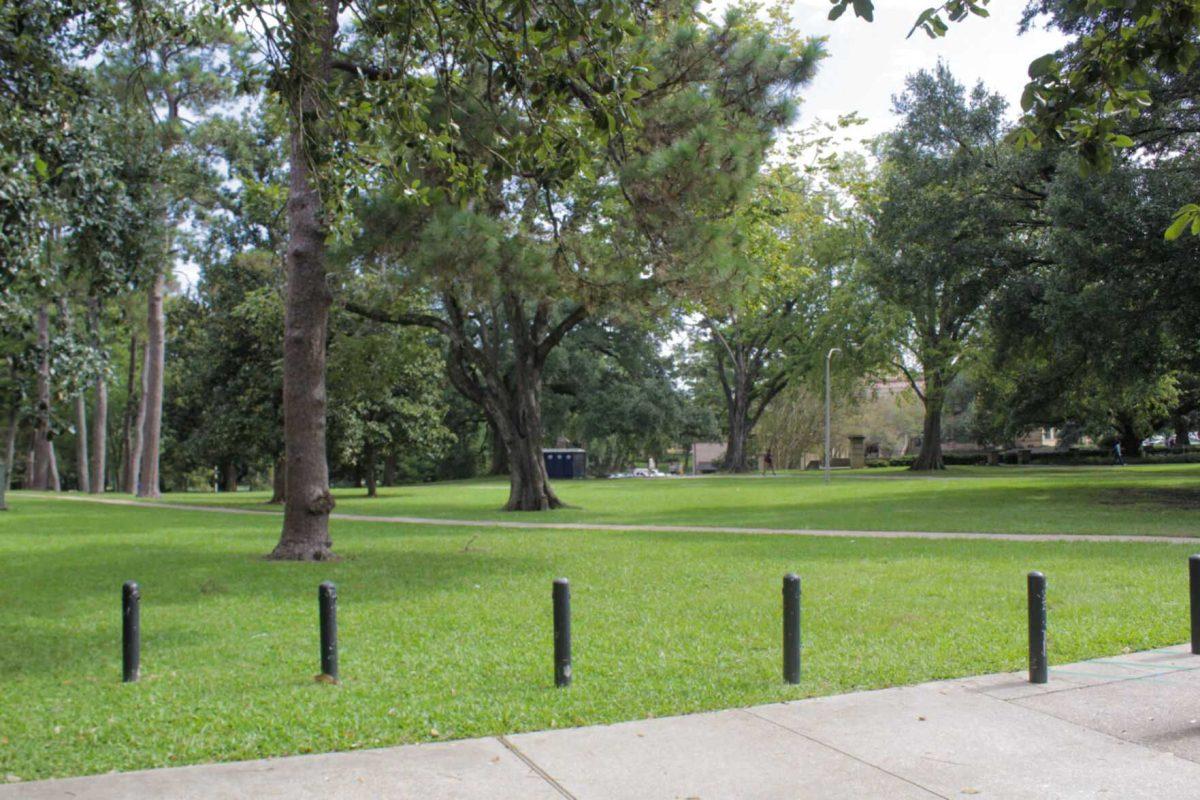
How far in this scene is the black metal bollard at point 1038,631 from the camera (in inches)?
253

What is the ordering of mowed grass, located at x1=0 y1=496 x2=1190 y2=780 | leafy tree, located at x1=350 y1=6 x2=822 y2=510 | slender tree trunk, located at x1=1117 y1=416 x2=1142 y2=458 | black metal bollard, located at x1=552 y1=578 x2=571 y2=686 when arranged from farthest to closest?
1. slender tree trunk, located at x1=1117 y1=416 x2=1142 y2=458
2. leafy tree, located at x1=350 y1=6 x2=822 y2=510
3. black metal bollard, located at x1=552 y1=578 x2=571 y2=686
4. mowed grass, located at x1=0 y1=496 x2=1190 y2=780

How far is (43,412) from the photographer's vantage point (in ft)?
33.6

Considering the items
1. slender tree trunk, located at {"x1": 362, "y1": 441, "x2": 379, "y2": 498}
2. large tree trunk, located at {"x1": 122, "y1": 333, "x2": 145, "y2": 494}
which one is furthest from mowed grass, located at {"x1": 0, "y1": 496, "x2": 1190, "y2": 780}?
large tree trunk, located at {"x1": 122, "y1": 333, "x2": 145, "y2": 494}

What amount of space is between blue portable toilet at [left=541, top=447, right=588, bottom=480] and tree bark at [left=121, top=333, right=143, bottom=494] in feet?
65.9

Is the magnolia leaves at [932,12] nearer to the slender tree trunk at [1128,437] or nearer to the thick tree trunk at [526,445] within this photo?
the thick tree trunk at [526,445]

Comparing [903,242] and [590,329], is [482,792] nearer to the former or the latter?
[903,242]

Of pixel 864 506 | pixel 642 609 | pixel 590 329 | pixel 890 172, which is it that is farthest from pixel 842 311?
pixel 642 609

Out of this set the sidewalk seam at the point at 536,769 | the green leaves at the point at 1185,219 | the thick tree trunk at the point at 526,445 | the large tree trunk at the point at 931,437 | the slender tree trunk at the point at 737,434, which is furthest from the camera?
the slender tree trunk at the point at 737,434

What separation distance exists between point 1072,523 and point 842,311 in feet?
98.6

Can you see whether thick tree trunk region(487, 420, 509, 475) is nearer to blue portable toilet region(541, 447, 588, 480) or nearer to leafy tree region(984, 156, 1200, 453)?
blue portable toilet region(541, 447, 588, 480)

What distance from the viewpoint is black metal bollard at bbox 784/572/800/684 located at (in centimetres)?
636

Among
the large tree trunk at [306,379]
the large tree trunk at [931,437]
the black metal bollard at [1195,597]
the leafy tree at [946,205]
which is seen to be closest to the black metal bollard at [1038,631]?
the black metal bollard at [1195,597]

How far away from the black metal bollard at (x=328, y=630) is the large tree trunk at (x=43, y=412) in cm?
488

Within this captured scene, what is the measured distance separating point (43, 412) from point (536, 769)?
7.87m
